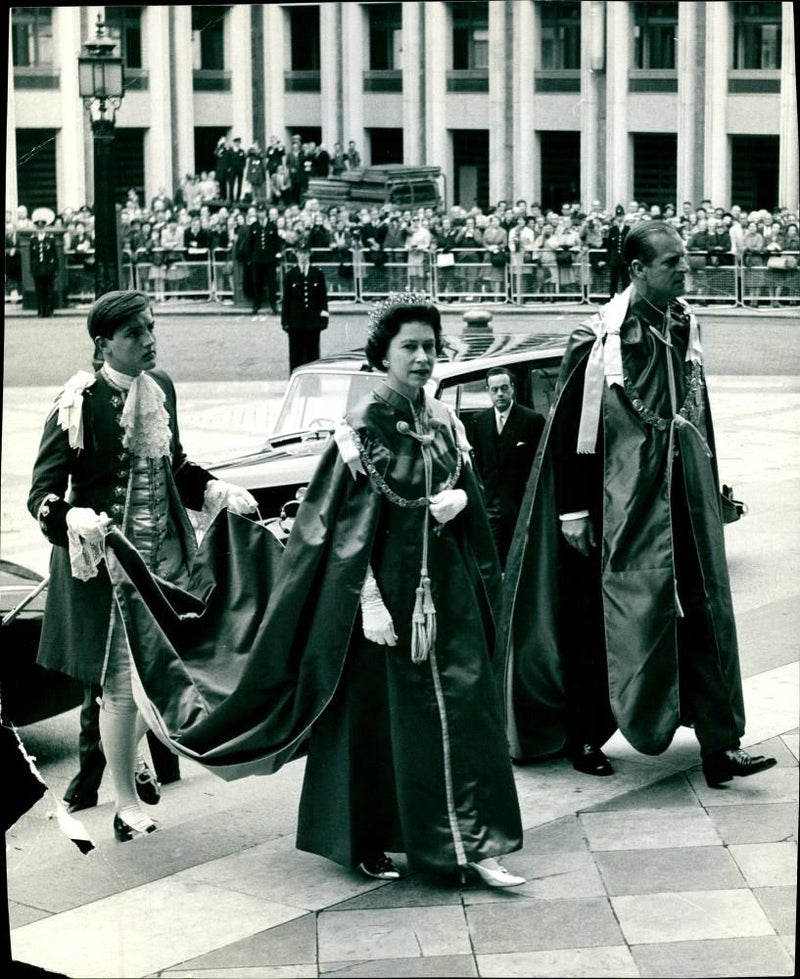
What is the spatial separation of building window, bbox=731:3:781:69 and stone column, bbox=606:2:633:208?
2.04 feet

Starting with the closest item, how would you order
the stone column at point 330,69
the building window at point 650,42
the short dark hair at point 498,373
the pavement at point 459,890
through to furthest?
the pavement at point 459,890 → the short dark hair at point 498,373 → the building window at point 650,42 → the stone column at point 330,69

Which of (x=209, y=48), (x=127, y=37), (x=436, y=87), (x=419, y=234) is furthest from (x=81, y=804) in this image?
(x=419, y=234)

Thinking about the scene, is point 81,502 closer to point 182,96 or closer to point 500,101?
point 500,101

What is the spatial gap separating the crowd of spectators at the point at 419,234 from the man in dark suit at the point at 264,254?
101 mm

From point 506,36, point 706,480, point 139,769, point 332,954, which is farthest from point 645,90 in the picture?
point 332,954

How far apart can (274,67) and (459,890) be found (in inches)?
320

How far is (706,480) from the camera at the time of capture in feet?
18.5

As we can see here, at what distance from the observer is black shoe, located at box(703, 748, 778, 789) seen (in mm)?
5527

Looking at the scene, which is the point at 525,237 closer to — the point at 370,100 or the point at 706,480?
the point at 370,100

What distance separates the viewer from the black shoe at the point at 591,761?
5.74 metres

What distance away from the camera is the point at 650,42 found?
8977 mm

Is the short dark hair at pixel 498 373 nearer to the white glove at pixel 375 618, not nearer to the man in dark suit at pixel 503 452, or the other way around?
the man in dark suit at pixel 503 452

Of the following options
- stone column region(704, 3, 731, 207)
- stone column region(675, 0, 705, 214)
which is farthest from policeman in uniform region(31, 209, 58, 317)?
stone column region(704, 3, 731, 207)

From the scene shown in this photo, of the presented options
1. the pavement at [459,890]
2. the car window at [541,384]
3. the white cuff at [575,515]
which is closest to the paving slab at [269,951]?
the pavement at [459,890]
